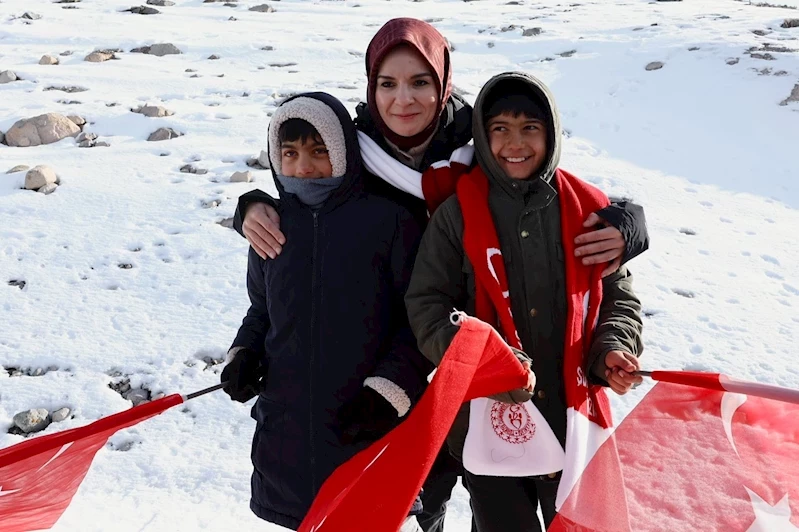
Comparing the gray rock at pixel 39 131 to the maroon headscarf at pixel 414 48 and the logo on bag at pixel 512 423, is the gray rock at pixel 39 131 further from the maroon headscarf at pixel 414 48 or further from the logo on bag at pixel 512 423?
the logo on bag at pixel 512 423

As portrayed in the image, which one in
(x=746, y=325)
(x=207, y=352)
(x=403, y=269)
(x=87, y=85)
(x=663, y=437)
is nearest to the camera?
(x=663, y=437)

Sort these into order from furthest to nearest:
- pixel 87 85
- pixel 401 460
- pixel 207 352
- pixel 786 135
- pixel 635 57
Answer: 1. pixel 635 57
2. pixel 87 85
3. pixel 786 135
4. pixel 207 352
5. pixel 401 460

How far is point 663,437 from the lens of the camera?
1.81 m

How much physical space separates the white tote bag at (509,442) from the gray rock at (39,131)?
590 cm

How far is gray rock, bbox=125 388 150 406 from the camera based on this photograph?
325cm

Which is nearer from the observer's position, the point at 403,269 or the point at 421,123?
the point at 403,269

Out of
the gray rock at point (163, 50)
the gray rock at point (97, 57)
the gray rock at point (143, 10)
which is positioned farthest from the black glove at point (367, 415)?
the gray rock at point (143, 10)

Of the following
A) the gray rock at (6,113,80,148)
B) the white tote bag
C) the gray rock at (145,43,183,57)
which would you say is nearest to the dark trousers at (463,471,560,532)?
the white tote bag

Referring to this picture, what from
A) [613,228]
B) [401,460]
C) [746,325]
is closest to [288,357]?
[401,460]

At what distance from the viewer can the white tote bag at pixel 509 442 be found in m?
1.83

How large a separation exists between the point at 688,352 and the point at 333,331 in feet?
8.30

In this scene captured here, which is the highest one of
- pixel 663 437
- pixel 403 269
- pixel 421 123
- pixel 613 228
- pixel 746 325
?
pixel 421 123

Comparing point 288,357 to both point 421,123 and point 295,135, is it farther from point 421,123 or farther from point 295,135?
point 421,123

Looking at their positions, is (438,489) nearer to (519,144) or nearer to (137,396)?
(519,144)
